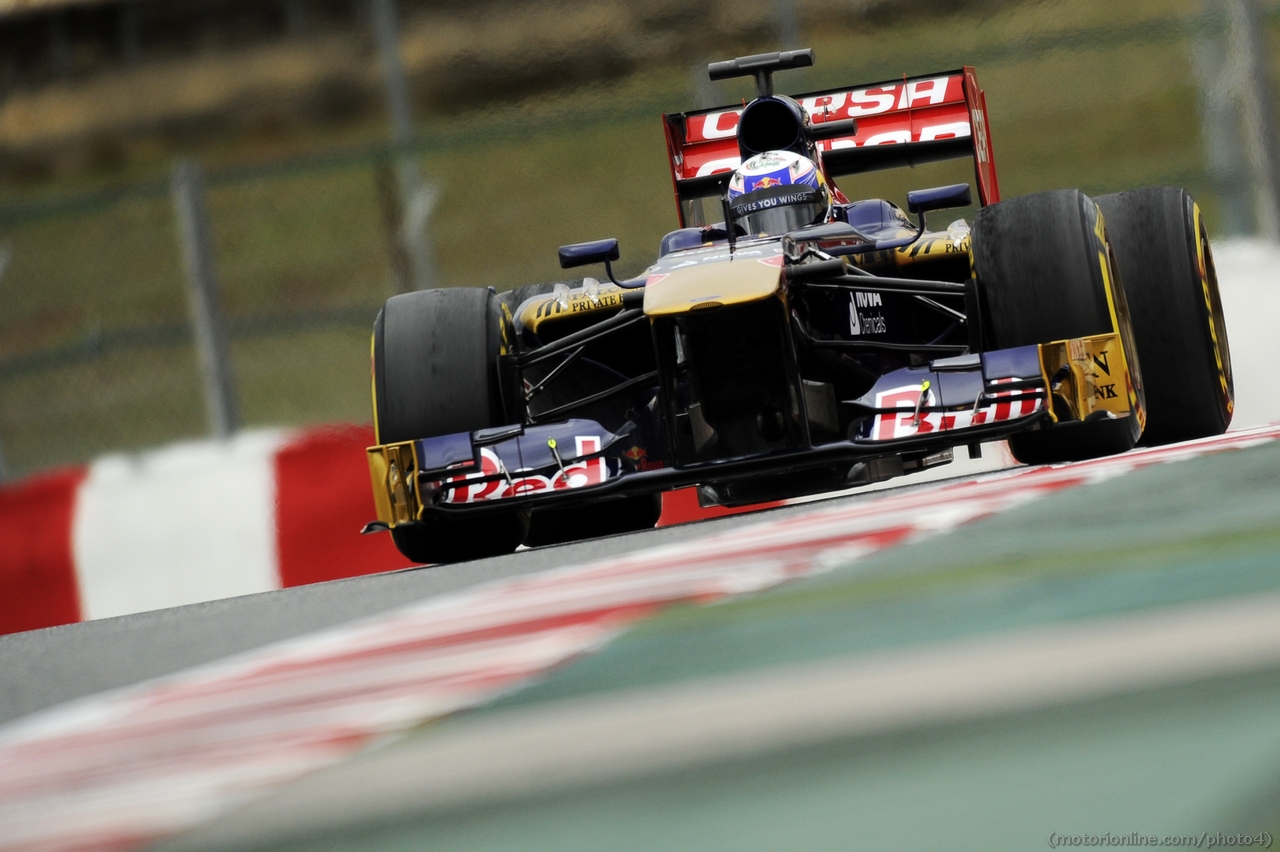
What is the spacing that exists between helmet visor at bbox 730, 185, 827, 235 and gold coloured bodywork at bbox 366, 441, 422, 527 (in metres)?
1.58

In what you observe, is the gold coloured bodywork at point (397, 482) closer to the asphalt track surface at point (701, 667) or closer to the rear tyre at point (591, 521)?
the rear tyre at point (591, 521)

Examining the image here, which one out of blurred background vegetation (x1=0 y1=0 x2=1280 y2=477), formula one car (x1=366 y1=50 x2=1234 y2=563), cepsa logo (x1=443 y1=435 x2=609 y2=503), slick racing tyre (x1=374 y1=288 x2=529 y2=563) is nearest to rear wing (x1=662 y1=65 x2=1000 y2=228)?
blurred background vegetation (x1=0 y1=0 x2=1280 y2=477)

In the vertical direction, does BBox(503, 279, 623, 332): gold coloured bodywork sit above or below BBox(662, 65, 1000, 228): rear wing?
below

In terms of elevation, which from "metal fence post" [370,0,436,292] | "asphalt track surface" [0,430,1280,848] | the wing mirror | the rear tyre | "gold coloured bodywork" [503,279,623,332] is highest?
"metal fence post" [370,0,436,292]

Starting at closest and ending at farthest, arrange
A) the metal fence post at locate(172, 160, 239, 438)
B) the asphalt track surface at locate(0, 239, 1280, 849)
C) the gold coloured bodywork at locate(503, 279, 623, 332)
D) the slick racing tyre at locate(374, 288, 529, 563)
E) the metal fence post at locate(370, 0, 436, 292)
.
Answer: the asphalt track surface at locate(0, 239, 1280, 849) < the slick racing tyre at locate(374, 288, 529, 563) < the gold coloured bodywork at locate(503, 279, 623, 332) < the metal fence post at locate(172, 160, 239, 438) < the metal fence post at locate(370, 0, 436, 292)

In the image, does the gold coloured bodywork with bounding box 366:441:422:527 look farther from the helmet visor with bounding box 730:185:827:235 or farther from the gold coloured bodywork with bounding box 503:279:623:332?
the helmet visor with bounding box 730:185:827:235

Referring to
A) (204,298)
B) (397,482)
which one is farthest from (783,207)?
(204,298)

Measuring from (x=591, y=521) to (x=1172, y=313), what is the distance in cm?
213

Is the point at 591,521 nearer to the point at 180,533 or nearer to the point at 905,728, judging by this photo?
the point at 180,533

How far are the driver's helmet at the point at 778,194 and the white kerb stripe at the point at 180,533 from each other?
5.56ft

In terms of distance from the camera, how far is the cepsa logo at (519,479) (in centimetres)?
497

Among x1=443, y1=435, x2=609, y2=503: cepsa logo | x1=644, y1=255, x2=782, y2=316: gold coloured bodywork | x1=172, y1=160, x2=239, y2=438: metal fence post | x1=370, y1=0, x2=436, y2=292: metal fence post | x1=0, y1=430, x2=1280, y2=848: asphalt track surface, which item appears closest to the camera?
x1=0, y1=430, x2=1280, y2=848: asphalt track surface

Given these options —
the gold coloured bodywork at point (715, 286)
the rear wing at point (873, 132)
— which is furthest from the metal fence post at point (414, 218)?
the gold coloured bodywork at point (715, 286)

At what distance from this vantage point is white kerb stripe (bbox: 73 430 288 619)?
19.9 feet
